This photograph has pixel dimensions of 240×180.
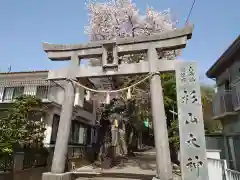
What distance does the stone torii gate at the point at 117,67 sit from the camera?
7.79m

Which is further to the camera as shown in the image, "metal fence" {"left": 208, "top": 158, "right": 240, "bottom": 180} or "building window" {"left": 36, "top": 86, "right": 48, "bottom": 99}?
"building window" {"left": 36, "top": 86, "right": 48, "bottom": 99}

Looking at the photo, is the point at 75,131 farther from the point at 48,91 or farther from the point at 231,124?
the point at 231,124

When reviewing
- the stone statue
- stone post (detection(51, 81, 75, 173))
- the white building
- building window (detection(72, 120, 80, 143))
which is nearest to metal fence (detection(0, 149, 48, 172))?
the white building

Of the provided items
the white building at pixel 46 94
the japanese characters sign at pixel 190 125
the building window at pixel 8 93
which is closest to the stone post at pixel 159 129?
the japanese characters sign at pixel 190 125

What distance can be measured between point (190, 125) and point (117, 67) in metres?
4.08

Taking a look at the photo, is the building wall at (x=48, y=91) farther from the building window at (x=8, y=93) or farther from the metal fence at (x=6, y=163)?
the metal fence at (x=6, y=163)

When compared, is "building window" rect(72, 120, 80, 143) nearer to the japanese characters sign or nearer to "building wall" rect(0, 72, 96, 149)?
"building wall" rect(0, 72, 96, 149)

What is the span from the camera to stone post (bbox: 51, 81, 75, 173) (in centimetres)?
825

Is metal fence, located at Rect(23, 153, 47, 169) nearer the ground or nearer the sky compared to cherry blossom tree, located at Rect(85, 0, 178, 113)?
nearer the ground

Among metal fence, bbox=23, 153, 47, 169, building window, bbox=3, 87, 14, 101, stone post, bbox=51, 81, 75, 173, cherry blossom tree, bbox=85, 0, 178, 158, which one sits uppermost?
cherry blossom tree, bbox=85, 0, 178, 158

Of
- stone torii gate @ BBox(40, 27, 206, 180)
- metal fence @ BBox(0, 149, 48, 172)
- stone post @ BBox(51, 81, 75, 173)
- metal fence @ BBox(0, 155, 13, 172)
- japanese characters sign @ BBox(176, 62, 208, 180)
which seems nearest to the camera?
japanese characters sign @ BBox(176, 62, 208, 180)

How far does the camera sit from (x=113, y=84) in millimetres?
15617

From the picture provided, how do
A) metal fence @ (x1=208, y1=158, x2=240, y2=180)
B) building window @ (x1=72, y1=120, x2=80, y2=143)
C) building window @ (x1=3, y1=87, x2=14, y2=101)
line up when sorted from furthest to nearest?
building window @ (x1=72, y1=120, x2=80, y2=143) < building window @ (x1=3, y1=87, x2=14, y2=101) < metal fence @ (x1=208, y1=158, x2=240, y2=180)

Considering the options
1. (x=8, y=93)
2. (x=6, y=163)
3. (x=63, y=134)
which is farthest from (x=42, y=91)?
(x=63, y=134)
